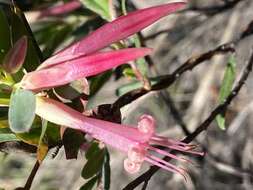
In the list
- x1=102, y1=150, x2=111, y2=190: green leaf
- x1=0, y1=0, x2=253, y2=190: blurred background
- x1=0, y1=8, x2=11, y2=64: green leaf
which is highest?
x1=0, y1=8, x2=11, y2=64: green leaf

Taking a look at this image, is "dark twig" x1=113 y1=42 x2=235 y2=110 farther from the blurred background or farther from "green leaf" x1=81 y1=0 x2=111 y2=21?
the blurred background

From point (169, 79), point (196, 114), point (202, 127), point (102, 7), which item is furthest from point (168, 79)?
point (196, 114)

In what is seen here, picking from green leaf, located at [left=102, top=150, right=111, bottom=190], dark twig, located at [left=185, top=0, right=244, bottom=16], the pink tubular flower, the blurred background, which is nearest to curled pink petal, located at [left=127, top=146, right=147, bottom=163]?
the pink tubular flower

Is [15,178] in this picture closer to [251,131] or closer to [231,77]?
[251,131]

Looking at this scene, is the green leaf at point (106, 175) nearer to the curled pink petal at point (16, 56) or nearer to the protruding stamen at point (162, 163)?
the protruding stamen at point (162, 163)

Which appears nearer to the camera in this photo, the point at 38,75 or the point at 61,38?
the point at 38,75

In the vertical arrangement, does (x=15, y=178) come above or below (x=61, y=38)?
below

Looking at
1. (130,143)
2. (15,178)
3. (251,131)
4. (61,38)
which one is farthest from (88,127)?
(251,131)
